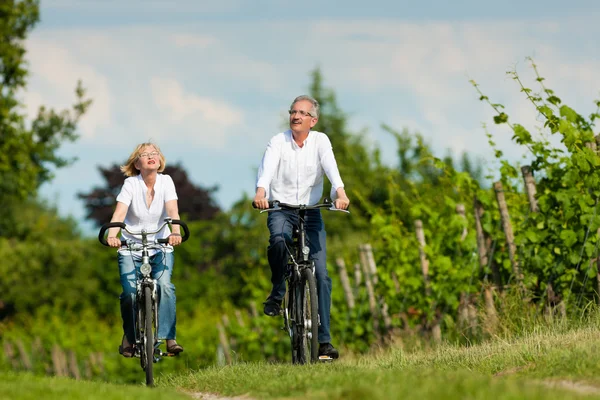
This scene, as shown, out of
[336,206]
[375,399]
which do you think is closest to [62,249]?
[336,206]

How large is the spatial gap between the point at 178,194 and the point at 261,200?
33.7 metres

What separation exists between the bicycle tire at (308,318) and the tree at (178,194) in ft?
107

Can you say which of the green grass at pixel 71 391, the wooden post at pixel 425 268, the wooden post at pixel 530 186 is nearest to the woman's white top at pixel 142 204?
the green grass at pixel 71 391

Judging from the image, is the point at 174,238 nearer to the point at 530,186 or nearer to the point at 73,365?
the point at 530,186

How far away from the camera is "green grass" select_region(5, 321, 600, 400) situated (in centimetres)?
520

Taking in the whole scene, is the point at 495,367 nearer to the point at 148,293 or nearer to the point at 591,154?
the point at 148,293

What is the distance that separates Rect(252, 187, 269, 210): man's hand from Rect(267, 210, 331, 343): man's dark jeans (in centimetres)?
37

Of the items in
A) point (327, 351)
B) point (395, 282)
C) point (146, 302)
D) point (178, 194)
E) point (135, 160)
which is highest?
point (178, 194)

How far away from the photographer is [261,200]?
7762 millimetres

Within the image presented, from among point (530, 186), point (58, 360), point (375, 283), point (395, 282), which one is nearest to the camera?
point (530, 186)

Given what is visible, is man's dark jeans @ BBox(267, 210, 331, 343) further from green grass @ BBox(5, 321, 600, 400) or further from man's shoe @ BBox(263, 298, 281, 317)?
green grass @ BBox(5, 321, 600, 400)

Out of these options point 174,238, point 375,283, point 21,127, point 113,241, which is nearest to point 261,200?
point 174,238

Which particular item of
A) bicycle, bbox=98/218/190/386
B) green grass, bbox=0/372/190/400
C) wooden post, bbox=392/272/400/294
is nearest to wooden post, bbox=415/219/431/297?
wooden post, bbox=392/272/400/294

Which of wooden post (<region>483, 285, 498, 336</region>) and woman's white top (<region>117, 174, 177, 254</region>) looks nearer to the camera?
woman's white top (<region>117, 174, 177, 254</region>)
